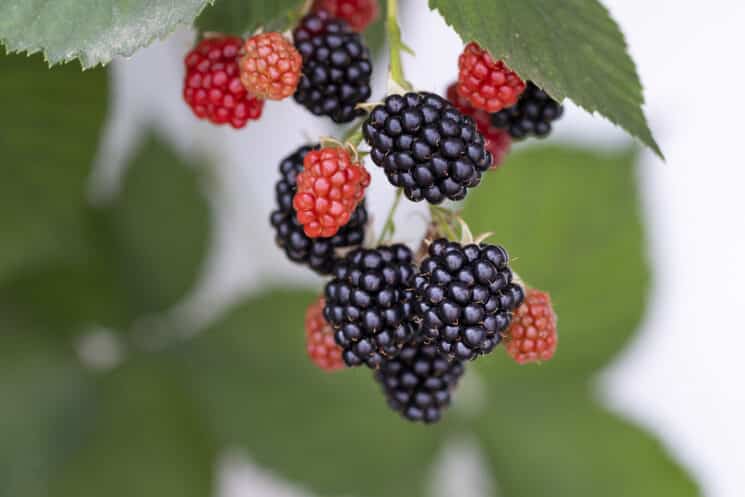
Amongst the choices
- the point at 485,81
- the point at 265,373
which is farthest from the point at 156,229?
the point at 485,81

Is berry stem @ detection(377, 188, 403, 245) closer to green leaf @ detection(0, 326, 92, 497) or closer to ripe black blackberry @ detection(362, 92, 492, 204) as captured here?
ripe black blackberry @ detection(362, 92, 492, 204)

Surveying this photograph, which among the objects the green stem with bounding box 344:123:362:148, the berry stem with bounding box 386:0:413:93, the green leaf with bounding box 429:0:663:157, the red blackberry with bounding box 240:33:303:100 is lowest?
the green stem with bounding box 344:123:362:148

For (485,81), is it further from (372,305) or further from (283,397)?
(283,397)

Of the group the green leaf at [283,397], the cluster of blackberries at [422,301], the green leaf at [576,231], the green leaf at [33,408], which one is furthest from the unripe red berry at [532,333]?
the green leaf at [33,408]

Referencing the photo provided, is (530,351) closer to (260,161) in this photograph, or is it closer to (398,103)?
(398,103)

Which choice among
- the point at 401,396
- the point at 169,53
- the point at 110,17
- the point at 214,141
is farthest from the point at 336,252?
the point at 169,53

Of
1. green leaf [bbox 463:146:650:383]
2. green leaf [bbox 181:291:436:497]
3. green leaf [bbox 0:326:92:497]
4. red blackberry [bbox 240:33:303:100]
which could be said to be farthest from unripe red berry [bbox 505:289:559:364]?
green leaf [bbox 0:326:92:497]

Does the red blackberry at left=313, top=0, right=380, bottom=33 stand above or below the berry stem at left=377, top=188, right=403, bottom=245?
above
